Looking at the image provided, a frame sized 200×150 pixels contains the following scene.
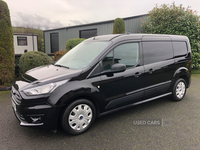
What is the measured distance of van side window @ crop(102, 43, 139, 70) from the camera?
10.3 feet

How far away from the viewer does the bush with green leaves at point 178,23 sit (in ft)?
29.6

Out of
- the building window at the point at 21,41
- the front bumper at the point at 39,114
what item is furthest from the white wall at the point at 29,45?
the front bumper at the point at 39,114

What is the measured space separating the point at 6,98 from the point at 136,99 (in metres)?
3.95

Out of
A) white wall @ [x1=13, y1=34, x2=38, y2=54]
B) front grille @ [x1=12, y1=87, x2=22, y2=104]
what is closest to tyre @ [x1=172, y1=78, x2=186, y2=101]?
front grille @ [x1=12, y1=87, x2=22, y2=104]

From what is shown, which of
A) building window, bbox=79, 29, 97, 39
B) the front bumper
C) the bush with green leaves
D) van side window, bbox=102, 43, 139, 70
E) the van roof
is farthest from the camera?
building window, bbox=79, 29, 97, 39

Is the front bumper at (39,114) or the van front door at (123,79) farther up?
the van front door at (123,79)

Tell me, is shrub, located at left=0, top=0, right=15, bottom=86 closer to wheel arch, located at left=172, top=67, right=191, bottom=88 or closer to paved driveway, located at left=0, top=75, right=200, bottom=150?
paved driveway, located at left=0, top=75, right=200, bottom=150

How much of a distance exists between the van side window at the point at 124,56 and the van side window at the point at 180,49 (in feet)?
4.60

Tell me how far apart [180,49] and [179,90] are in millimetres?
1155

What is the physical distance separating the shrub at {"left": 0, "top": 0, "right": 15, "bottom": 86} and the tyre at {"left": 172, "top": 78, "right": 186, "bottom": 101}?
5680 millimetres

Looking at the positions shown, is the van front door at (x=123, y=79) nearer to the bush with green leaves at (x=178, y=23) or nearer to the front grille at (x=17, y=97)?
the front grille at (x=17, y=97)

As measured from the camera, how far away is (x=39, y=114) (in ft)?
8.43

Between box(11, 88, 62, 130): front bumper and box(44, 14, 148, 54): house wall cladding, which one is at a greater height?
box(44, 14, 148, 54): house wall cladding

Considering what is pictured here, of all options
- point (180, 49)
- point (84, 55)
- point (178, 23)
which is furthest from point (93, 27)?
point (84, 55)
